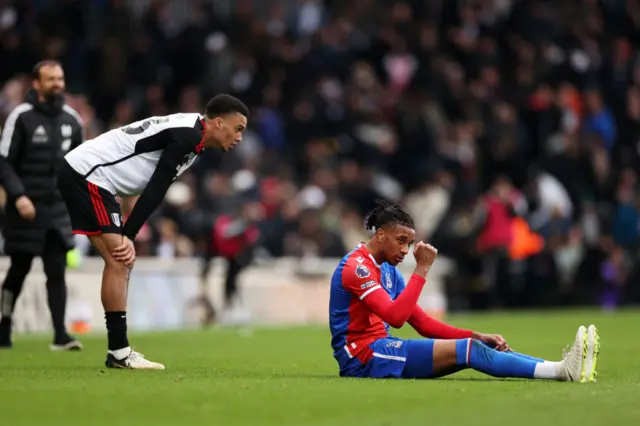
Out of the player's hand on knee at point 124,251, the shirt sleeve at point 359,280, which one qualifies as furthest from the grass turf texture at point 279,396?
the player's hand on knee at point 124,251

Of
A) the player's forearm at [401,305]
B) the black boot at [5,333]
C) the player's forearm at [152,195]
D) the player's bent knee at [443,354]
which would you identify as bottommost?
the black boot at [5,333]

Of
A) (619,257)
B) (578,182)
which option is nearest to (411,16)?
(578,182)

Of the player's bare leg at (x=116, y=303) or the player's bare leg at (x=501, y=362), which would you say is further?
the player's bare leg at (x=116, y=303)

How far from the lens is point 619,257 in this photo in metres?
24.9

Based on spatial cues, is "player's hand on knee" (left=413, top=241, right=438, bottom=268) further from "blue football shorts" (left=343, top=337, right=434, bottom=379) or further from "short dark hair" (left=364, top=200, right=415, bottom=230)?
"blue football shorts" (left=343, top=337, right=434, bottom=379)

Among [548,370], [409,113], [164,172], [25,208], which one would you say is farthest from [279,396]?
[409,113]

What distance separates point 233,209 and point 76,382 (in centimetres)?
1311

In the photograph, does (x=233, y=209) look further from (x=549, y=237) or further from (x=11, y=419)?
(x=11, y=419)

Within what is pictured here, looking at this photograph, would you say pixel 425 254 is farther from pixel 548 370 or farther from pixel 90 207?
pixel 90 207

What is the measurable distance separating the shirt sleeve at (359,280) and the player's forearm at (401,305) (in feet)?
0.39

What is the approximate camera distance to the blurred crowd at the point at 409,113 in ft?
75.9

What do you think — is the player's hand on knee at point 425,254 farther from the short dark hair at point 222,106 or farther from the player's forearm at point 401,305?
the short dark hair at point 222,106

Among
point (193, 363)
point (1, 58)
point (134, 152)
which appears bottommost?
point (193, 363)

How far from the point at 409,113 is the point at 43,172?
13848 millimetres
